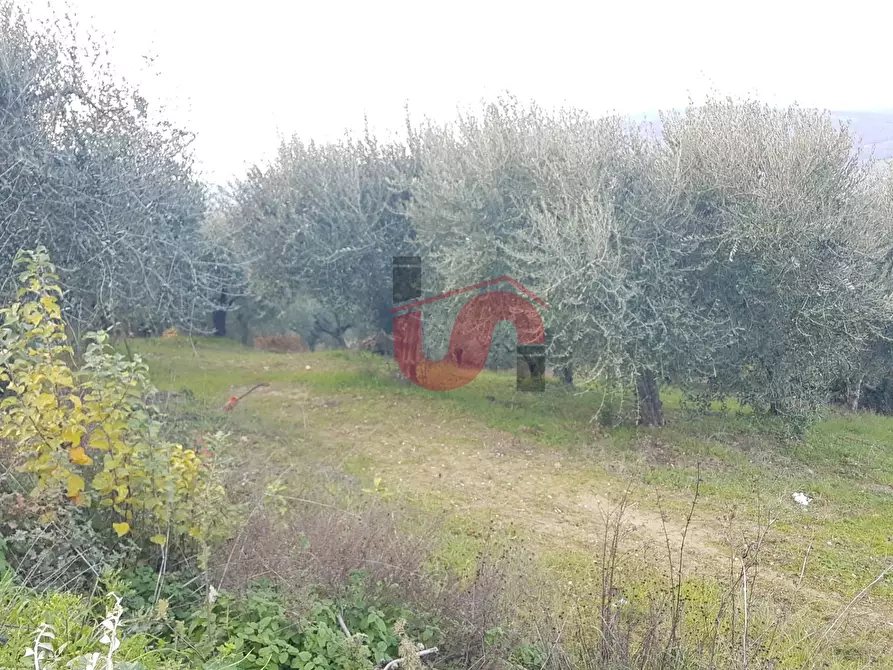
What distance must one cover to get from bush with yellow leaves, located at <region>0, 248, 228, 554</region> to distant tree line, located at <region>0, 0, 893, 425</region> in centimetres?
519

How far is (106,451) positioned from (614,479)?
688 cm

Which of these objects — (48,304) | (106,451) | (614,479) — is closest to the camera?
(106,451)

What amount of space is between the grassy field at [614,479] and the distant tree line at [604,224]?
3.84 feet

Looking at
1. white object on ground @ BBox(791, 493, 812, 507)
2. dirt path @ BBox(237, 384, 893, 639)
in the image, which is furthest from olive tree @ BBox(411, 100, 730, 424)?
white object on ground @ BBox(791, 493, 812, 507)

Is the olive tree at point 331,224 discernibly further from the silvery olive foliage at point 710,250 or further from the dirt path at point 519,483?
the silvery olive foliage at point 710,250

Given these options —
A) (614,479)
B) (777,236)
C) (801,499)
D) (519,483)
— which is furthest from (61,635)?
(777,236)

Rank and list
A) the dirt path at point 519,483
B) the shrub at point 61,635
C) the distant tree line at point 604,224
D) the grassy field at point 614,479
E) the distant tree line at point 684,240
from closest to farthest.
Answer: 1. the shrub at point 61,635
2. the grassy field at point 614,479
3. the dirt path at point 519,483
4. the distant tree line at point 604,224
5. the distant tree line at point 684,240

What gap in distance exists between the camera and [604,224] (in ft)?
31.2

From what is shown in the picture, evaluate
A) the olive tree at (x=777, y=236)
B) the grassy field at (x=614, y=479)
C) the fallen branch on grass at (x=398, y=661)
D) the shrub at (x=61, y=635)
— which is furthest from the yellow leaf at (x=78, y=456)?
the olive tree at (x=777, y=236)

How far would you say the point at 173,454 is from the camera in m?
3.88

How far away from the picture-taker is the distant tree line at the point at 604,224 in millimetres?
8703

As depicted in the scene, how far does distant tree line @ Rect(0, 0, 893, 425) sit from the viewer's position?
870 centimetres

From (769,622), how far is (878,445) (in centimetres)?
1008

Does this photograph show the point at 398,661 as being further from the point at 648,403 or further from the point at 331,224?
the point at 331,224
